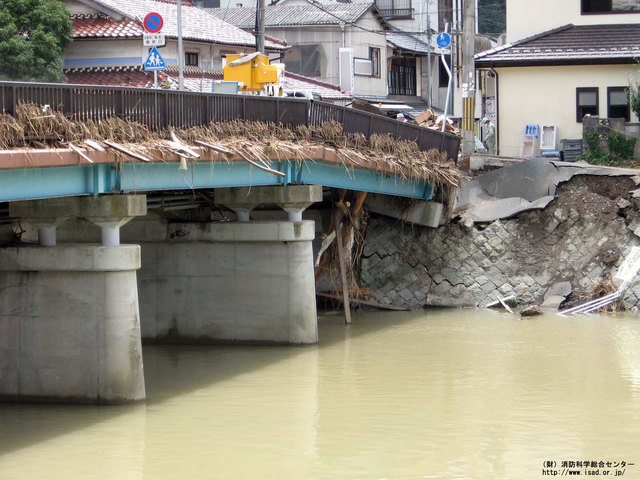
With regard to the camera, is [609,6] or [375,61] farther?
[375,61]

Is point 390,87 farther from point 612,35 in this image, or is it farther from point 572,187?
point 572,187

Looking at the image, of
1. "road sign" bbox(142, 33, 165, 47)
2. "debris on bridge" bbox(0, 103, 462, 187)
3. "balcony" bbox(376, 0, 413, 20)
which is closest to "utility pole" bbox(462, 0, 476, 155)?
"debris on bridge" bbox(0, 103, 462, 187)

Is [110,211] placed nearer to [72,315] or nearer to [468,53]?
[72,315]

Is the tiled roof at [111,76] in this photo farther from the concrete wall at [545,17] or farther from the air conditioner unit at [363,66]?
the air conditioner unit at [363,66]

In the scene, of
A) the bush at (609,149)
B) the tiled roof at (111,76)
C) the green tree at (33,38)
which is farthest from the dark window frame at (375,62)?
the bush at (609,149)

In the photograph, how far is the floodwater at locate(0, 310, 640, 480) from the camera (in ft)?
49.2

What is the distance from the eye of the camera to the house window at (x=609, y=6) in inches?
1612

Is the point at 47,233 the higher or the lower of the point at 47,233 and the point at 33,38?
the lower

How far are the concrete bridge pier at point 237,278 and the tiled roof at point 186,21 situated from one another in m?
20.1

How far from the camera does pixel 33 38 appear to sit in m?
41.0

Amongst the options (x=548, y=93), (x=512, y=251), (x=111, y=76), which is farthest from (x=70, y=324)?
(x=111, y=76)

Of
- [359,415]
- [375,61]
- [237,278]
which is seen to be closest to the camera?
[359,415]

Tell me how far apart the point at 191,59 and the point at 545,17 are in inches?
572

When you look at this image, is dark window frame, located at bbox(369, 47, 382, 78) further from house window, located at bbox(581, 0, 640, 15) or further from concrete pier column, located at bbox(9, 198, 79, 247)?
concrete pier column, located at bbox(9, 198, 79, 247)
